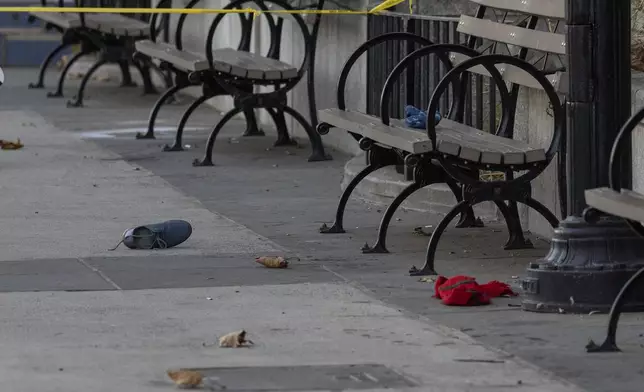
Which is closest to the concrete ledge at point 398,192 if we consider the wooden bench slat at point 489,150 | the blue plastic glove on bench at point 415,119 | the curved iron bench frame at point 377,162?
the curved iron bench frame at point 377,162

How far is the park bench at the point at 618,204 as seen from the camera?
5805 millimetres

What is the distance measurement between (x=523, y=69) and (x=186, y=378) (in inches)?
105

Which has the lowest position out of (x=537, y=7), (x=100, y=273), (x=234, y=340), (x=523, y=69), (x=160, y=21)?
(x=100, y=273)

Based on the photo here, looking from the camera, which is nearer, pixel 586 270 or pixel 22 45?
pixel 586 270

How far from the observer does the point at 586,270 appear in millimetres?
6715

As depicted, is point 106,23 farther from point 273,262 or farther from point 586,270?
point 586,270

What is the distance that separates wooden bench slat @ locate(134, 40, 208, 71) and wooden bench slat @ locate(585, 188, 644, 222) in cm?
601

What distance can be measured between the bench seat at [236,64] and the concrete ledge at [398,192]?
52.6 inches

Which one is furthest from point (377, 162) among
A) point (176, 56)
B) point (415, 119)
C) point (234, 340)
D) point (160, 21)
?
point (160, 21)

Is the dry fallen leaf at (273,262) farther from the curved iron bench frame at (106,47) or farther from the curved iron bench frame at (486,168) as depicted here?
the curved iron bench frame at (106,47)

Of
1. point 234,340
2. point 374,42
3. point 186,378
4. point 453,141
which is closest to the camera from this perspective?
point 186,378

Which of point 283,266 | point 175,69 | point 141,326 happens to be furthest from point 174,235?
point 175,69

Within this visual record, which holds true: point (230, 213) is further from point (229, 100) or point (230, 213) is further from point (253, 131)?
point (229, 100)

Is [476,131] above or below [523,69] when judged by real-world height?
below
